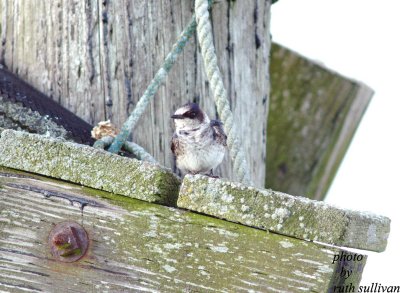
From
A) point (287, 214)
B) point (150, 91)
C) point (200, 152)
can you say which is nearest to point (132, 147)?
point (150, 91)

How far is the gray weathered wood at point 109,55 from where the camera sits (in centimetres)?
310

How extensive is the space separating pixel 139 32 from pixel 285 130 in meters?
1.27

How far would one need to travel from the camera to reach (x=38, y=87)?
316 cm

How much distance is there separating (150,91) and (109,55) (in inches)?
12.3

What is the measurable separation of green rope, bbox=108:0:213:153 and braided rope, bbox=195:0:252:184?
14cm

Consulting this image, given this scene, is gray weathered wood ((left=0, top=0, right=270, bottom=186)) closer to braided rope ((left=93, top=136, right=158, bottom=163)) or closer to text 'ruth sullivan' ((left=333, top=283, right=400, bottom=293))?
braided rope ((left=93, top=136, right=158, bottom=163))

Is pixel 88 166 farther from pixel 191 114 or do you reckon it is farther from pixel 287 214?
pixel 191 114

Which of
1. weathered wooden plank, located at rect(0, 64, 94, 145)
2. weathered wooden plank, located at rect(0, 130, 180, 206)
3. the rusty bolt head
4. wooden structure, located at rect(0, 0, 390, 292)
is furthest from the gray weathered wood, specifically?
the rusty bolt head

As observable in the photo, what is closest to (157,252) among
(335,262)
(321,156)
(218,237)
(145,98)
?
(218,237)

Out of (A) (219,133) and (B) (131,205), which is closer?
(B) (131,205)

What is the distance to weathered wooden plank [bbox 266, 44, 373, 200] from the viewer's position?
161 inches

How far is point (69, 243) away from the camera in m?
2.28

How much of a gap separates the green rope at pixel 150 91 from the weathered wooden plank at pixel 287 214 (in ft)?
2.38

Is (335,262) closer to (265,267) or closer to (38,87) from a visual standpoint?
(265,267)
